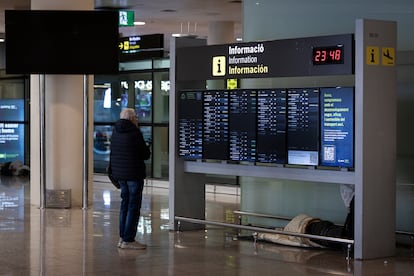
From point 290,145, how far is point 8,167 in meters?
17.4

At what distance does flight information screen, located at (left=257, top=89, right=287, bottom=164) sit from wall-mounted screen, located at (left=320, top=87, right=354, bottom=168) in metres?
0.68

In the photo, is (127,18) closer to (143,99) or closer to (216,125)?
(143,99)

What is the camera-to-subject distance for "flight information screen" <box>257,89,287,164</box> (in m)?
12.0

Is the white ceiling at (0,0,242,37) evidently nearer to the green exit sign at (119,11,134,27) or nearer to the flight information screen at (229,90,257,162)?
the green exit sign at (119,11,134,27)

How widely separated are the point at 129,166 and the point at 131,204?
1.69 feet

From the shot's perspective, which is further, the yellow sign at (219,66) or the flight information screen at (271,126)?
the yellow sign at (219,66)

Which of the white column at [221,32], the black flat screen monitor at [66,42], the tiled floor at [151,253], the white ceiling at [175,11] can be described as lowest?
the tiled floor at [151,253]

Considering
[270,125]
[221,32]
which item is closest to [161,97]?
[221,32]

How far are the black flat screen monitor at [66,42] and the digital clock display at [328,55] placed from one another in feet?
18.4

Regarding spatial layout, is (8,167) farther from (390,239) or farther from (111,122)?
(390,239)

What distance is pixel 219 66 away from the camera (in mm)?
12930

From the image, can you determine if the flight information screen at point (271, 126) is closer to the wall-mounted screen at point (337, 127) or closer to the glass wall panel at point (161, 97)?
the wall-mounted screen at point (337, 127)

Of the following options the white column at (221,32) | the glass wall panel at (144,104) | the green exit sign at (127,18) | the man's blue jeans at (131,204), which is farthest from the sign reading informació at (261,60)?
the white column at (221,32)

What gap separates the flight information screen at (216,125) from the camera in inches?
505
